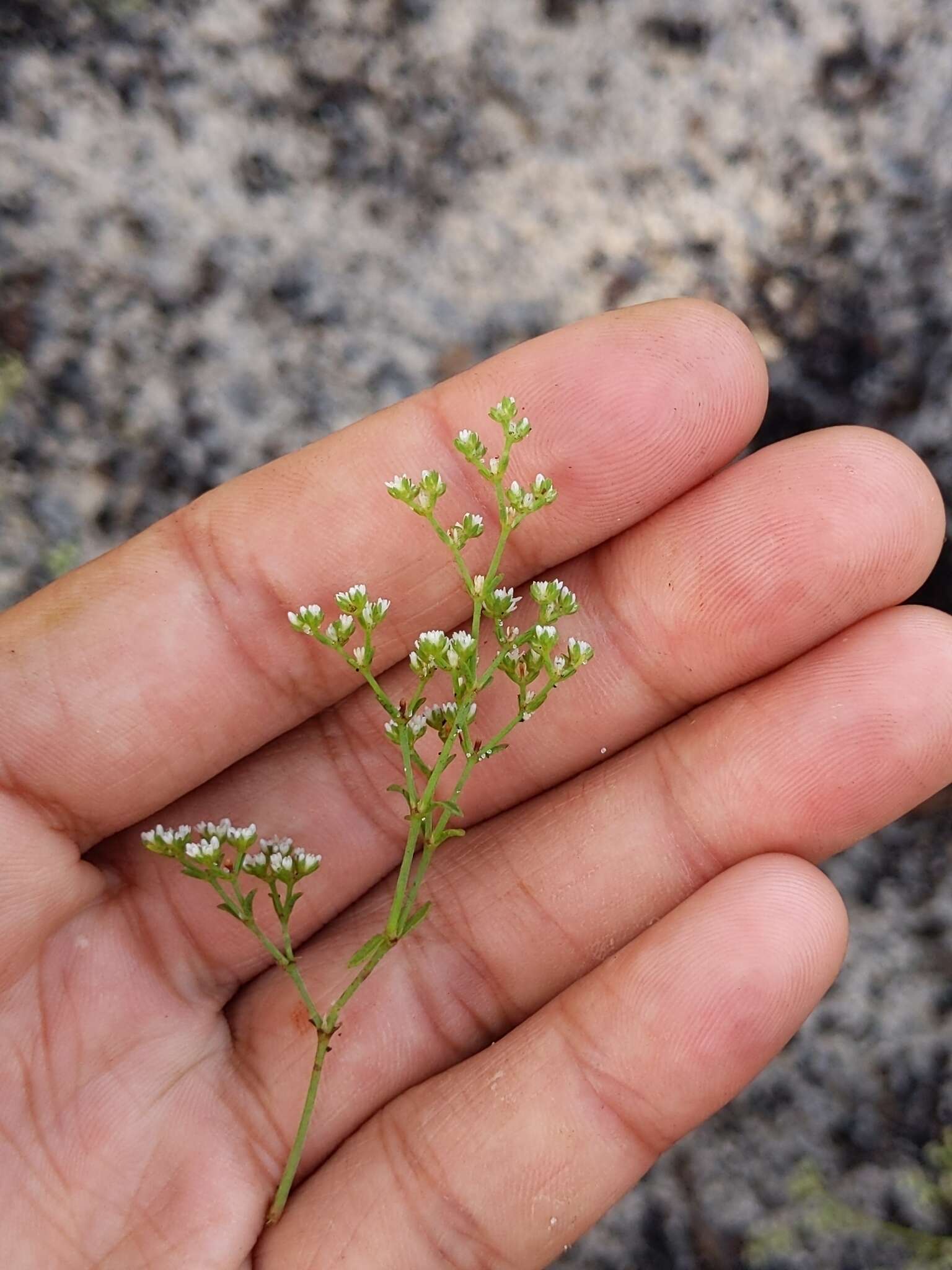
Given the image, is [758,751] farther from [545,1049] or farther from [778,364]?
[778,364]

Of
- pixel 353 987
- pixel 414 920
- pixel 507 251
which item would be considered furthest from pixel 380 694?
pixel 507 251

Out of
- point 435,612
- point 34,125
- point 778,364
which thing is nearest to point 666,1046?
point 435,612

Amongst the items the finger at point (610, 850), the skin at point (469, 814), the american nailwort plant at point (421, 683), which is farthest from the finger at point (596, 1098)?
the american nailwort plant at point (421, 683)

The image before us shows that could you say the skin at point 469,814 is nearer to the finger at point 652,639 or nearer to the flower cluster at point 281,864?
the finger at point 652,639

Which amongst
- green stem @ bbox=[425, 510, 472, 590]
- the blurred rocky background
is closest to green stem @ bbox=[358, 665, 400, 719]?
green stem @ bbox=[425, 510, 472, 590]

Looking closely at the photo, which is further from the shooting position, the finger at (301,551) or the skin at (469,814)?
the finger at (301,551)

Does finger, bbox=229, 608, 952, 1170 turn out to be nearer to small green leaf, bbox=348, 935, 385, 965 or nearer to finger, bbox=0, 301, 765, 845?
small green leaf, bbox=348, 935, 385, 965
